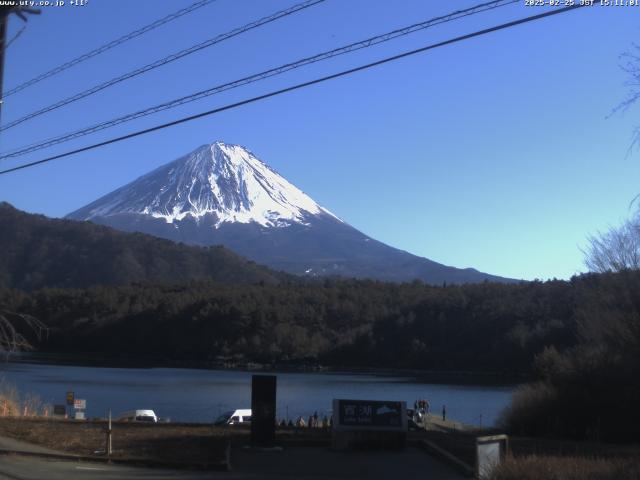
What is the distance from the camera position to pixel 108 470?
15.4 m

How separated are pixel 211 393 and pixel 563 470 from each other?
5382cm

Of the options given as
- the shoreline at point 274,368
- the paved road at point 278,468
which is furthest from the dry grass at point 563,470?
the shoreline at point 274,368

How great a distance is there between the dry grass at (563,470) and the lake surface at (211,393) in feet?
103

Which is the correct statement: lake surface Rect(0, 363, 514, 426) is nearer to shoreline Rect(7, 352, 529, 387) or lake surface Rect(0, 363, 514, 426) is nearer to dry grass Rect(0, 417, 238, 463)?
shoreline Rect(7, 352, 529, 387)

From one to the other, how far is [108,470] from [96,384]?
5774 centimetres

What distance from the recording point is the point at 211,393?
Answer: 65375 millimetres

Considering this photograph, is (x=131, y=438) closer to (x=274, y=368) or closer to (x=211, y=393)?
(x=211, y=393)

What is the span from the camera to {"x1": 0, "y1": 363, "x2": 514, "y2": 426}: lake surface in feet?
174

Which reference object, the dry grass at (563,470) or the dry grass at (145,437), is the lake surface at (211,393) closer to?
the dry grass at (145,437)

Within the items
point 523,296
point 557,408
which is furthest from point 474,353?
point 557,408

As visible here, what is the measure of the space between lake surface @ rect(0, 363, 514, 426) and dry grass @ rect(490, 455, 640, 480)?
31360 mm

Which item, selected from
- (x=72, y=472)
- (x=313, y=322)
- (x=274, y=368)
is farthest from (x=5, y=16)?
(x=313, y=322)

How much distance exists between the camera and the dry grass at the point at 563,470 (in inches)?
505

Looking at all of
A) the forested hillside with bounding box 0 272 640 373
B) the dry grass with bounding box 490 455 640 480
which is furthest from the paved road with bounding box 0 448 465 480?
the forested hillside with bounding box 0 272 640 373
